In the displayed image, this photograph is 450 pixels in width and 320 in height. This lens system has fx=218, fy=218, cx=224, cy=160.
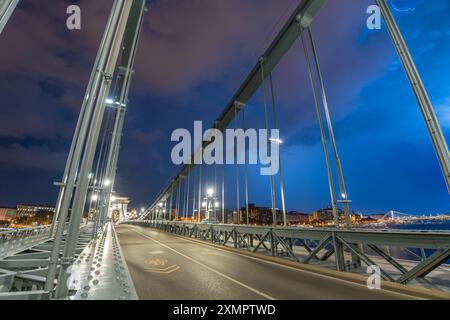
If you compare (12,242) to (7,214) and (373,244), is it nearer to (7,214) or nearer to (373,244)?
(373,244)

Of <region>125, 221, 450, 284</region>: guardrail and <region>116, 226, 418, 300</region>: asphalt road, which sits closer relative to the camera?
<region>125, 221, 450, 284</region>: guardrail

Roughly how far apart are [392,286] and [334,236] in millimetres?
1956

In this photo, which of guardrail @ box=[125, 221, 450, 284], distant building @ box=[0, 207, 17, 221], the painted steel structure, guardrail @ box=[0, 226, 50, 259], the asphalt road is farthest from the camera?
distant building @ box=[0, 207, 17, 221]

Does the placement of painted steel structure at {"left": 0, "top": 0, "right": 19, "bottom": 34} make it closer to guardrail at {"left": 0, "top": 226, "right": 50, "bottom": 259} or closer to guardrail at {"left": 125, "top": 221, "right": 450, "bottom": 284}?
guardrail at {"left": 0, "top": 226, "right": 50, "bottom": 259}

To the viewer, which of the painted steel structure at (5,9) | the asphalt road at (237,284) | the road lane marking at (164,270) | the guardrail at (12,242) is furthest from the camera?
the road lane marking at (164,270)

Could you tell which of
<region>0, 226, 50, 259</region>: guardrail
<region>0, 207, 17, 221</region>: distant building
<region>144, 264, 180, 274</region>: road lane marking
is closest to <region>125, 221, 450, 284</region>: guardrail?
<region>144, 264, 180, 274</region>: road lane marking

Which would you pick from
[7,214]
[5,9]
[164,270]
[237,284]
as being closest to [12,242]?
[164,270]

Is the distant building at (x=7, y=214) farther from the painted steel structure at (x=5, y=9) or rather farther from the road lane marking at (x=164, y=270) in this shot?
the painted steel structure at (x=5, y=9)

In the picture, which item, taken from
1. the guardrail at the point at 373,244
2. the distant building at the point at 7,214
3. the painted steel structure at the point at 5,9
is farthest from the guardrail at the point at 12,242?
the distant building at the point at 7,214

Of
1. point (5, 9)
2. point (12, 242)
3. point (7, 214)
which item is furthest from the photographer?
point (7, 214)

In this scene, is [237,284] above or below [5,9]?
below
